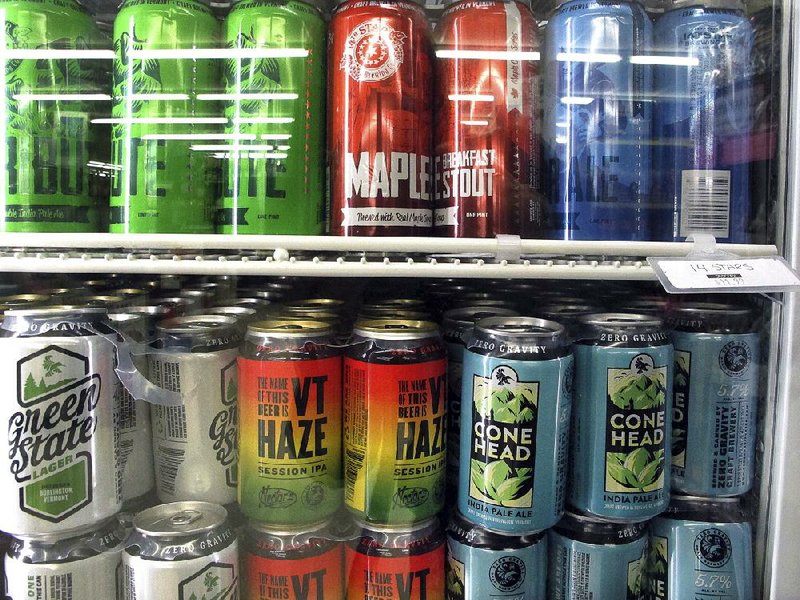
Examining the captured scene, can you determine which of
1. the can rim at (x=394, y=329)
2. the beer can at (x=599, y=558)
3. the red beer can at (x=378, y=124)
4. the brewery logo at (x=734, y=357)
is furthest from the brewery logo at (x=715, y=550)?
the red beer can at (x=378, y=124)

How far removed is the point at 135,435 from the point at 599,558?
2.82ft

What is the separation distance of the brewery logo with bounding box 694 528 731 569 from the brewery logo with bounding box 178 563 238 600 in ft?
2.72

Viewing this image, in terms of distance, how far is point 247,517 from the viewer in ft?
3.42

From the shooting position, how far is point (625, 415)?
1.02 metres

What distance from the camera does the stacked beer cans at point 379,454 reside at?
0.95m

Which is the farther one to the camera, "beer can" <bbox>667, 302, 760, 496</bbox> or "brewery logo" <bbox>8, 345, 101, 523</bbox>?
"beer can" <bbox>667, 302, 760, 496</bbox>

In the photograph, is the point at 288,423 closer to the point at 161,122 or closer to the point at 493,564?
the point at 493,564

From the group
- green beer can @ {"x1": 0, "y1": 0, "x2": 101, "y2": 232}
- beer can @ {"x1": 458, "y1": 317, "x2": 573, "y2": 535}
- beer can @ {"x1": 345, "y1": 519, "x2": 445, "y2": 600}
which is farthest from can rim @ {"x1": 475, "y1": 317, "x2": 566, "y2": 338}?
green beer can @ {"x1": 0, "y1": 0, "x2": 101, "y2": 232}

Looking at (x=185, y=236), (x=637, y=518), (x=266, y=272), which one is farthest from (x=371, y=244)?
(x=637, y=518)

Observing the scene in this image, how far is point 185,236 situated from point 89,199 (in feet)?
0.72

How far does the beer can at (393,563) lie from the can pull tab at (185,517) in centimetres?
26

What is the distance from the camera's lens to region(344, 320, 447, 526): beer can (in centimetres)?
101

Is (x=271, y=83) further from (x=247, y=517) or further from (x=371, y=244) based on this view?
(x=247, y=517)

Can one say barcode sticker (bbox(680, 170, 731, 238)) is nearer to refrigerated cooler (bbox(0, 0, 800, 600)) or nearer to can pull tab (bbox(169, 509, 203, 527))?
refrigerated cooler (bbox(0, 0, 800, 600))
